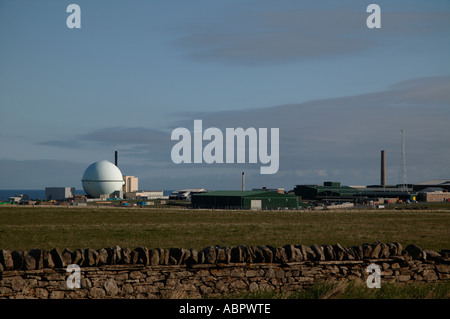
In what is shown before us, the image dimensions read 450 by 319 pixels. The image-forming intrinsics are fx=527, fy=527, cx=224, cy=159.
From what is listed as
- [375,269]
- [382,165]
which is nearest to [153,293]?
[375,269]

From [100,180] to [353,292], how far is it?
455 feet

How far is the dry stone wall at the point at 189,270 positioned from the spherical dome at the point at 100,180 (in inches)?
5358

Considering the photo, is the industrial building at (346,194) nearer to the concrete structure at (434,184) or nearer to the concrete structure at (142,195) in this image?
the concrete structure at (434,184)

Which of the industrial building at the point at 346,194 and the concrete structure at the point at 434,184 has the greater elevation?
the concrete structure at the point at 434,184

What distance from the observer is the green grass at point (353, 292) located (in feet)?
50.4

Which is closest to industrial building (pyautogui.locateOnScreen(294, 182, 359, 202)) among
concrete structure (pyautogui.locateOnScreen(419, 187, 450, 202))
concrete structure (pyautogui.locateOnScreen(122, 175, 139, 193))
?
concrete structure (pyautogui.locateOnScreen(419, 187, 450, 202))

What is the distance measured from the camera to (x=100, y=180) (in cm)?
14875

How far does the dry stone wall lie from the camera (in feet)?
49.5

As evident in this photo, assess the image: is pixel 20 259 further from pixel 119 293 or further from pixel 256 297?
pixel 256 297

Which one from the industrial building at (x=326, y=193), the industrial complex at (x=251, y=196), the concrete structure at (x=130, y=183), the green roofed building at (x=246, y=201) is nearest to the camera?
the green roofed building at (x=246, y=201)

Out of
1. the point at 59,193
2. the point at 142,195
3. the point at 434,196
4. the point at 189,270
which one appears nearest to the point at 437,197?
the point at 434,196

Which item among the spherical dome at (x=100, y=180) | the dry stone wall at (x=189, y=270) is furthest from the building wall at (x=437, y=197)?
the dry stone wall at (x=189, y=270)

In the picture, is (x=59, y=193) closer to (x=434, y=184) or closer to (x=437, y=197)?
(x=437, y=197)

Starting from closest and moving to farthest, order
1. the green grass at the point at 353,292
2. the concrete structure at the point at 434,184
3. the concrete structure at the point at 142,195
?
the green grass at the point at 353,292, the concrete structure at the point at 434,184, the concrete structure at the point at 142,195
